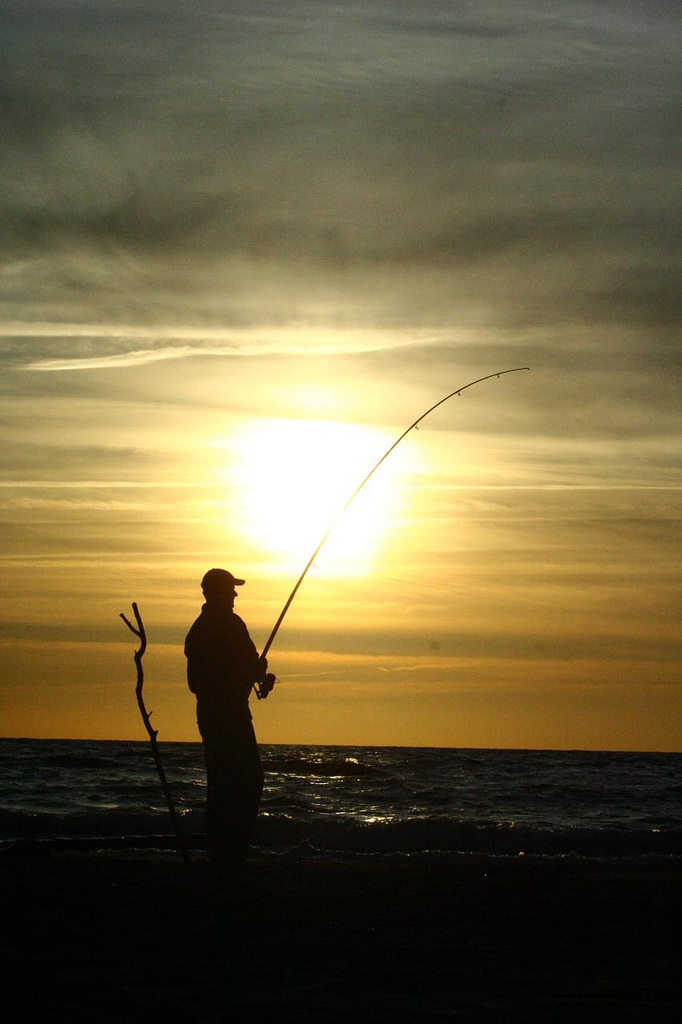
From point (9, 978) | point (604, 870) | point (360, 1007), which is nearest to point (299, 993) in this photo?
point (360, 1007)

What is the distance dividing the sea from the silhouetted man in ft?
11.0

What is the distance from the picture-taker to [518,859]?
12547mm

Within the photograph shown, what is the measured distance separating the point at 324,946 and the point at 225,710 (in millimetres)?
2939

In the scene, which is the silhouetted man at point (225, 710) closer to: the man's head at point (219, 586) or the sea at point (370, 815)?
the man's head at point (219, 586)

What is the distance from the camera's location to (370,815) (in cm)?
2019

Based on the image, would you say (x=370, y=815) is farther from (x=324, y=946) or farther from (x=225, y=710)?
(x=324, y=946)

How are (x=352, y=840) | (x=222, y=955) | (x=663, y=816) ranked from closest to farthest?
1. (x=222, y=955)
2. (x=352, y=840)
3. (x=663, y=816)

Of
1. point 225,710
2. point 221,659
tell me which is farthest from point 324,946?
point 221,659

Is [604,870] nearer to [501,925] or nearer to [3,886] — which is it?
[501,925]

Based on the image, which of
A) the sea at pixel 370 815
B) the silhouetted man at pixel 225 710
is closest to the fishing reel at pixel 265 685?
the silhouetted man at pixel 225 710

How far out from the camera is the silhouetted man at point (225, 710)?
337 inches

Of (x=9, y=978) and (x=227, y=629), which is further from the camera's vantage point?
(x=227, y=629)

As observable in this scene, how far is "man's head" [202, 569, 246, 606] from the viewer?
28.5 feet

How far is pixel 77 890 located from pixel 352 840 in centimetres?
998
